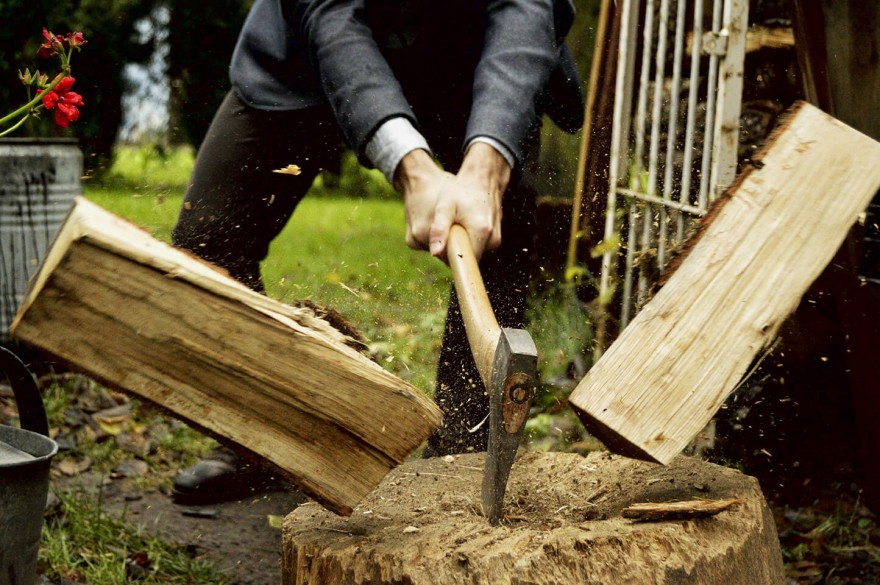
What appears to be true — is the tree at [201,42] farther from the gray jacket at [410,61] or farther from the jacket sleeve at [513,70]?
the jacket sleeve at [513,70]

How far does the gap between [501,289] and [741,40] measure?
99 centimetres

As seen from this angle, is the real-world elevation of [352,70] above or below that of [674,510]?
above

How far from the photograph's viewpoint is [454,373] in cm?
246

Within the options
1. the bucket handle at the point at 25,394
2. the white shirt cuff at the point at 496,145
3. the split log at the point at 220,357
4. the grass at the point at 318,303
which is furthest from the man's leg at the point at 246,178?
the split log at the point at 220,357

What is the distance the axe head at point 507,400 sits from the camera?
1.30m

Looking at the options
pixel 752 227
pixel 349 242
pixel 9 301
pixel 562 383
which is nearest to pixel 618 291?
pixel 562 383

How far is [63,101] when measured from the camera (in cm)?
171

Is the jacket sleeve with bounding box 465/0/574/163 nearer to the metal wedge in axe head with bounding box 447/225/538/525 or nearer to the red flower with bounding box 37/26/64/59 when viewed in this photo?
the metal wedge in axe head with bounding box 447/225/538/525

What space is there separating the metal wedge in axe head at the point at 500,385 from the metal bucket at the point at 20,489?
2.39ft

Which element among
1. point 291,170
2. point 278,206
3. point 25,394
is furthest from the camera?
Answer: point 278,206

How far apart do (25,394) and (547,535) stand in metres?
0.98

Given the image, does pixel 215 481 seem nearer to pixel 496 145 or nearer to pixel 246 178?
pixel 246 178

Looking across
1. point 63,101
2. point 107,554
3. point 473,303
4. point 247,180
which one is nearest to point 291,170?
point 247,180

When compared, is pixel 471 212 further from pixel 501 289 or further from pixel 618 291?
pixel 618 291
